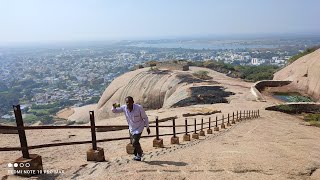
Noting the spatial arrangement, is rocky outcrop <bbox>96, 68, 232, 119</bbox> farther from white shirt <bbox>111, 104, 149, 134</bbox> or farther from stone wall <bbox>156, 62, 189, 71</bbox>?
white shirt <bbox>111, 104, 149, 134</bbox>

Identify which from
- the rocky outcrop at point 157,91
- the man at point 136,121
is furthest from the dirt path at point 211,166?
the rocky outcrop at point 157,91

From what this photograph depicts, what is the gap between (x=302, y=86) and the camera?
115 feet

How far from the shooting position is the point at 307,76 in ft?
116

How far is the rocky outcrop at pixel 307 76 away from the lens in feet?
108

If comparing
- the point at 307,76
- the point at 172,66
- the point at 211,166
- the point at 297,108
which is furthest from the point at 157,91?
the point at 211,166

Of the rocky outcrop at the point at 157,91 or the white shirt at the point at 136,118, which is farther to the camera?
the rocky outcrop at the point at 157,91

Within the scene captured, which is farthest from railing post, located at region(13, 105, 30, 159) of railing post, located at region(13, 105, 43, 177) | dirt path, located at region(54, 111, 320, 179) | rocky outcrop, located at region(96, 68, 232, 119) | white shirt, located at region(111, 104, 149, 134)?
rocky outcrop, located at region(96, 68, 232, 119)

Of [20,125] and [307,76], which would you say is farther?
[307,76]

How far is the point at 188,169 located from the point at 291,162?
2712 mm

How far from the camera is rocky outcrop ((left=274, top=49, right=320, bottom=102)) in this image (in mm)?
32875

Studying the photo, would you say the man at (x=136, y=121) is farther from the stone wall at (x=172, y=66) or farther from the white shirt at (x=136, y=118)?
the stone wall at (x=172, y=66)

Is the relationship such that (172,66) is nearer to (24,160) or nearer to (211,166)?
(211,166)

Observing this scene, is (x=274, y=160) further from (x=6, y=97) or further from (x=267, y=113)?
(x=6, y=97)

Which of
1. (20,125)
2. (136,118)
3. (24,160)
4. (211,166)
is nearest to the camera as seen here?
(20,125)
